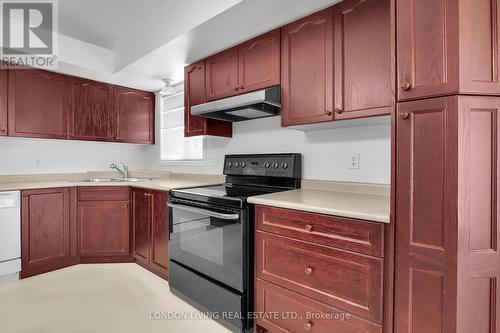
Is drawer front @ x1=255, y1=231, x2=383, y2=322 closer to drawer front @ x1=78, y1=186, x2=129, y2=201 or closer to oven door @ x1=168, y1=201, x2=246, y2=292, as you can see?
oven door @ x1=168, y1=201, x2=246, y2=292

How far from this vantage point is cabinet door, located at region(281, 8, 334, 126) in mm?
1648

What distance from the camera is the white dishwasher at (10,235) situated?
228 centimetres

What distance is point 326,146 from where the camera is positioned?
201cm

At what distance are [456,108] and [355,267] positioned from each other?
0.80 m

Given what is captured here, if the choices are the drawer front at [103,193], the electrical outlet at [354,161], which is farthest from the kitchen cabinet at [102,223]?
the electrical outlet at [354,161]

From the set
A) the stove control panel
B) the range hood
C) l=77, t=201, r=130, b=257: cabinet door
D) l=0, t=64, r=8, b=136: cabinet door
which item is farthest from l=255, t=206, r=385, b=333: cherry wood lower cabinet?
l=0, t=64, r=8, b=136: cabinet door

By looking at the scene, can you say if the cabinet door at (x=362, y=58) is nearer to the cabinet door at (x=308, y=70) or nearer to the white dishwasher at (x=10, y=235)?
the cabinet door at (x=308, y=70)

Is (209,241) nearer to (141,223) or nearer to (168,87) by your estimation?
(141,223)

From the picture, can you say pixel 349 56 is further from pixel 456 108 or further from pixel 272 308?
pixel 272 308

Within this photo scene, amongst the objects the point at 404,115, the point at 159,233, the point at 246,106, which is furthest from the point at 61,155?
the point at 404,115

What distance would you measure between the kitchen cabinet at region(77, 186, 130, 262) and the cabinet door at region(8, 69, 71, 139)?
0.77 meters

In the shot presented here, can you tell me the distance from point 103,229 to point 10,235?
740 mm

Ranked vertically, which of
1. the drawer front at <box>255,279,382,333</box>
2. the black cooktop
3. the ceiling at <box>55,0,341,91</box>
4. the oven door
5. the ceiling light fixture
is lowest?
the drawer front at <box>255,279,382,333</box>

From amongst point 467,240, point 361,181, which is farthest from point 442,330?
point 361,181
